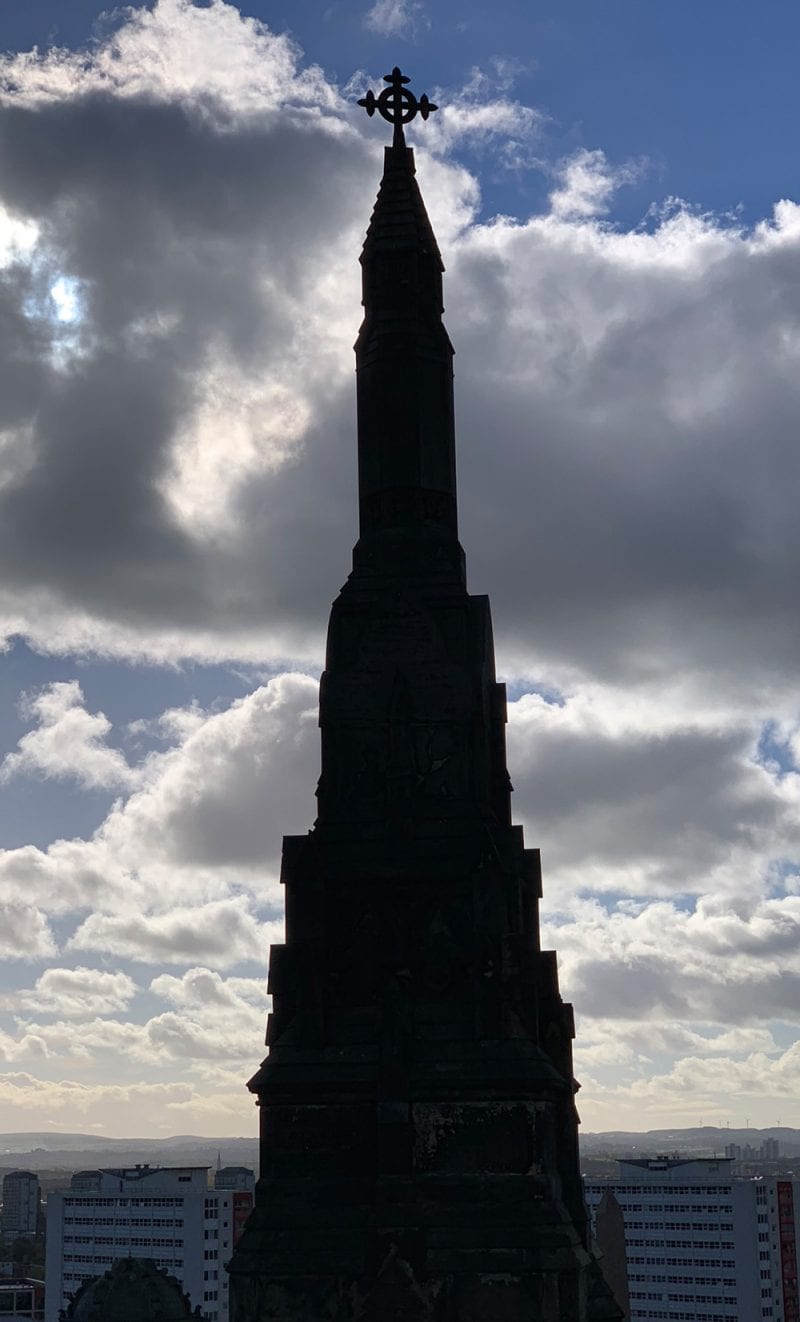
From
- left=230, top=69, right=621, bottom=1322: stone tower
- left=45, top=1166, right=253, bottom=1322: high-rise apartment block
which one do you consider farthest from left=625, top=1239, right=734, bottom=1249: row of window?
left=230, top=69, right=621, bottom=1322: stone tower

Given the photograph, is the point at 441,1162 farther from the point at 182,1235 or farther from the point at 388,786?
the point at 182,1235

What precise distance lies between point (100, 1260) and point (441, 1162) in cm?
15368

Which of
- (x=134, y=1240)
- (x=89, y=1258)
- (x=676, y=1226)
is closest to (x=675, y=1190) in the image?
(x=676, y=1226)

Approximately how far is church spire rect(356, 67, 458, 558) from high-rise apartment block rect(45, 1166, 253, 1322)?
12421cm

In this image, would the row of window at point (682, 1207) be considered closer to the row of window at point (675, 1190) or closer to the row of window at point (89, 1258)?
the row of window at point (675, 1190)

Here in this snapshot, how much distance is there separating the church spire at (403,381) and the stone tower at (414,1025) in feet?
2.69

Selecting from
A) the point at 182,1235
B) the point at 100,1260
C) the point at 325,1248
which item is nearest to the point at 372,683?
the point at 325,1248

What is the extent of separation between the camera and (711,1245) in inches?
6280

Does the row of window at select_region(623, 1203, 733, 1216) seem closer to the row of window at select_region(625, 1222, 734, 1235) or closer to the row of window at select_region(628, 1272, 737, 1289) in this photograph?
the row of window at select_region(625, 1222, 734, 1235)

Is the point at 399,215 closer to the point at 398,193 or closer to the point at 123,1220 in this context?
the point at 398,193

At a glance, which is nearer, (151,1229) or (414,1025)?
(414,1025)

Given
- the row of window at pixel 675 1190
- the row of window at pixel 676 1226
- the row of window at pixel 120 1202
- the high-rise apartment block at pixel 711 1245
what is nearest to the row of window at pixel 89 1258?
the row of window at pixel 120 1202

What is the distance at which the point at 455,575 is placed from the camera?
2116 cm

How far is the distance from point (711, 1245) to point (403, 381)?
15375cm
